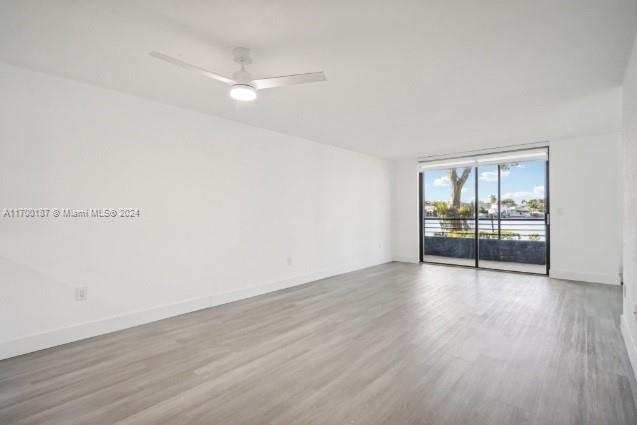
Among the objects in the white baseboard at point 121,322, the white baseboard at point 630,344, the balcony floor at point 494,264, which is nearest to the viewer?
the white baseboard at point 630,344

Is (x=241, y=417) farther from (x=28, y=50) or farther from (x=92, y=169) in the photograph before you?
(x=28, y=50)

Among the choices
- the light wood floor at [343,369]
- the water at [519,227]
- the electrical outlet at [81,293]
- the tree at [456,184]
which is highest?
the tree at [456,184]

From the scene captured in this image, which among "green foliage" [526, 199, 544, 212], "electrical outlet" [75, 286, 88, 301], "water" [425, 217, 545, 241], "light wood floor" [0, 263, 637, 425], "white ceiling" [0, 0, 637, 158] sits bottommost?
"light wood floor" [0, 263, 637, 425]

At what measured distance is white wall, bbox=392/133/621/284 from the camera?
520 centimetres

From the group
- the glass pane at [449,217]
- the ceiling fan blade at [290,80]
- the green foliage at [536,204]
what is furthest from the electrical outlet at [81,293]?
the green foliage at [536,204]

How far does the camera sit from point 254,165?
15.5ft

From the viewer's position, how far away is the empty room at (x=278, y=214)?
2057mm

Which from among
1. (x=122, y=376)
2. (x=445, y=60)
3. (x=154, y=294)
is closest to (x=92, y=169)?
(x=154, y=294)

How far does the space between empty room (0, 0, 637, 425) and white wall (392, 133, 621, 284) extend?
0.10 feet

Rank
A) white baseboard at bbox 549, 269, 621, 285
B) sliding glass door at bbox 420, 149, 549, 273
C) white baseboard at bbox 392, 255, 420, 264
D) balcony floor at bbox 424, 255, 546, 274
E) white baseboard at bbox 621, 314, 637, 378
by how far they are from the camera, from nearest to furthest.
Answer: white baseboard at bbox 621, 314, 637, 378 → white baseboard at bbox 549, 269, 621, 285 → balcony floor at bbox 424, 255, 546, 274 → sliding glass door at bbox 420, 149, 549, 273 → white baseboard at bbox 392, 255, 420, 264

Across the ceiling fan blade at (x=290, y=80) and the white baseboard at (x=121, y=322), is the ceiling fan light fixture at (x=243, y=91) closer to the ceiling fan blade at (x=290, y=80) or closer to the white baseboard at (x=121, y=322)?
the ceiling fan blade at (x=290, y=80)

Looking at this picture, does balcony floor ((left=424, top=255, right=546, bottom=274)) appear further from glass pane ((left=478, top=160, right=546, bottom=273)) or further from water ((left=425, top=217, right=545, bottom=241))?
water ((left=425, top=217, right=545, bottom=241))

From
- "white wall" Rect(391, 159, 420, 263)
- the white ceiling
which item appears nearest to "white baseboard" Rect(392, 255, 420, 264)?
"white wall" Rect(391, 159, 420, 263)

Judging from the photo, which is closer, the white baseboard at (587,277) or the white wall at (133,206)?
the white wall at (133,206)
